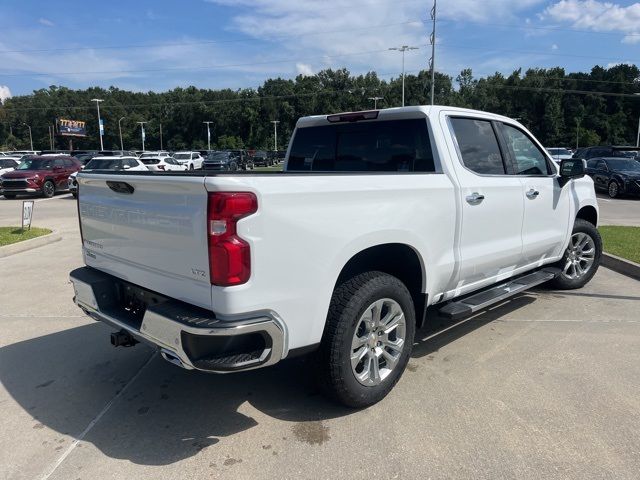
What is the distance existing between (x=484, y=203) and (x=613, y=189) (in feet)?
63.1

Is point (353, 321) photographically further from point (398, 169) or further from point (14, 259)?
point (14, 259)

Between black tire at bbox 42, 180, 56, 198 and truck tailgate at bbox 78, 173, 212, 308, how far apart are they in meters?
20.6

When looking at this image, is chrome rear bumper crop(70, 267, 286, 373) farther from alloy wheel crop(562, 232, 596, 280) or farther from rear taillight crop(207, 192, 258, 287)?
alloy wheel crop(562, 232, 596, 280)

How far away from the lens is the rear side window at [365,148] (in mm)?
3991

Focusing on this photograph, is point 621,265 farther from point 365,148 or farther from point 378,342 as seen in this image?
point 378,342

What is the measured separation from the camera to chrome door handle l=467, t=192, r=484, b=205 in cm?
385

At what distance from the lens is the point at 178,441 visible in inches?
118

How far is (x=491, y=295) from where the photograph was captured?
14.0 ft

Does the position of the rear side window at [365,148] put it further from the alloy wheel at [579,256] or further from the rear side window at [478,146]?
the alloy wheel at [579,256]

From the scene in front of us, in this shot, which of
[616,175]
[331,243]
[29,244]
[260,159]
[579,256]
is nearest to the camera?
[331,243]

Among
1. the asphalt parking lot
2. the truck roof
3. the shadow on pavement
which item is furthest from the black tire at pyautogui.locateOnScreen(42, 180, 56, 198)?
the truck roof

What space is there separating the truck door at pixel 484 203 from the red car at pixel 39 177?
71.0 ft

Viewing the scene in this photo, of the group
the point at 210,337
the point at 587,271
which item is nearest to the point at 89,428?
the point at 210,337

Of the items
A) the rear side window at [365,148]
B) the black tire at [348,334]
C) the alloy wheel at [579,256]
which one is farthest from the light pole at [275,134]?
the black tire at [348,334]
